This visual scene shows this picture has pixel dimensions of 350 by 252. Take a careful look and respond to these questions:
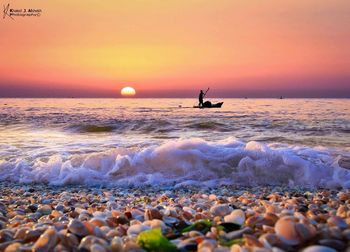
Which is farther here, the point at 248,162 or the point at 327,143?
the point at 327,143

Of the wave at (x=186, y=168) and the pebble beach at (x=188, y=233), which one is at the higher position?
the pebble beach at (x=188, y=233)

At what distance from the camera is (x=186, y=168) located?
7.42 metres

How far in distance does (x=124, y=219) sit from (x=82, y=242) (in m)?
0.81

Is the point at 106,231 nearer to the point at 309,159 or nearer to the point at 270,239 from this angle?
the point at 270,239

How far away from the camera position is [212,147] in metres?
8.28

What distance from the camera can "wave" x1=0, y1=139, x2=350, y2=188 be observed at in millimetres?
6988

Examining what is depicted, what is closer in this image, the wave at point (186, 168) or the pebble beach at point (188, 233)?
the pebble beach at point (188, 233)

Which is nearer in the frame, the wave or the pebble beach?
the pebble beach

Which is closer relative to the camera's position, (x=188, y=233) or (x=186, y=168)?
(x=188, y=233)

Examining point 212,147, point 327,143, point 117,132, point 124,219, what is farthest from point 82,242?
point 117,132

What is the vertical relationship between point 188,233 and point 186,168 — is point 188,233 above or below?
above

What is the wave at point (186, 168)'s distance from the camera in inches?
275

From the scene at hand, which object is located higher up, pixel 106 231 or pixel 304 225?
pixel 304 225

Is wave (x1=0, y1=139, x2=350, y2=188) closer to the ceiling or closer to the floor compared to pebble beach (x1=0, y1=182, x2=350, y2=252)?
closer to the floor
